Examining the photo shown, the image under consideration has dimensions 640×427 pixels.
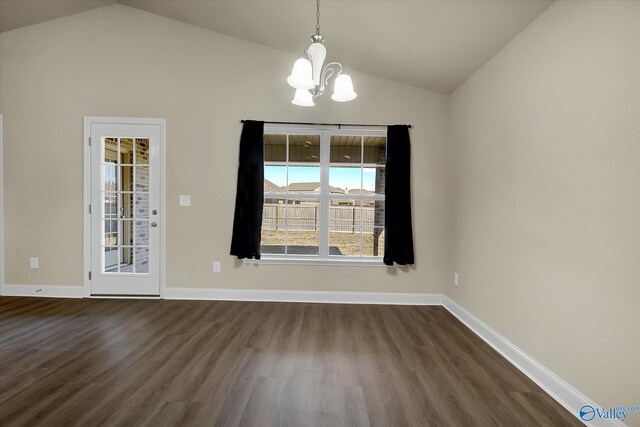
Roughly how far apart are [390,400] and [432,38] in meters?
2.82

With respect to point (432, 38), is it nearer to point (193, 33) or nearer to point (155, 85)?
point (193, 33)

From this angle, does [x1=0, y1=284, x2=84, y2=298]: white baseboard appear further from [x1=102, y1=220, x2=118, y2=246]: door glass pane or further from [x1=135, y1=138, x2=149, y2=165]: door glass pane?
[x1=135, y1=138, x2=149, y2=165]: door glass pane

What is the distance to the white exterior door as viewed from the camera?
3.60 meters

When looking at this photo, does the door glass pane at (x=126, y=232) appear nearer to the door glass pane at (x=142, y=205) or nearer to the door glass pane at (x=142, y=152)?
the door glass pane at (x=142, y=205)

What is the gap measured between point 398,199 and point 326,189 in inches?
34.4

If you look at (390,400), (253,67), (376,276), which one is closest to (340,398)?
(390,400)

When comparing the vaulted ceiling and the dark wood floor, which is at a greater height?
the vaulted ceiling

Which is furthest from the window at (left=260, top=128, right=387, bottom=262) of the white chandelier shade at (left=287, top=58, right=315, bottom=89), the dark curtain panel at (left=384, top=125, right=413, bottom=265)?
the white chandelier shade at (left=287, top=58, right=315, bottom=89)

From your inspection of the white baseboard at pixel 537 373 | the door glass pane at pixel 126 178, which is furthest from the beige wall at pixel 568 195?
the door glass pane at pixel 126 178

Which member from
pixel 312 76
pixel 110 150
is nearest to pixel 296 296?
pixel 312 76

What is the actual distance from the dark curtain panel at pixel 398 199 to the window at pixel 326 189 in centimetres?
20

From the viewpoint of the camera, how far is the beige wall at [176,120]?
11.7ft

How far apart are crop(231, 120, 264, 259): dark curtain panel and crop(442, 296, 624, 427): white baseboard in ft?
8.03

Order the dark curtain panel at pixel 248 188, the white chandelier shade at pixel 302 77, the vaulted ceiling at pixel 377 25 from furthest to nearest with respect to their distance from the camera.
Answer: the dark curtain panel at pixel 248 188 < the vaulted ceiling at pixel 377 25 < the white chandelier shade at pixel 302 77
